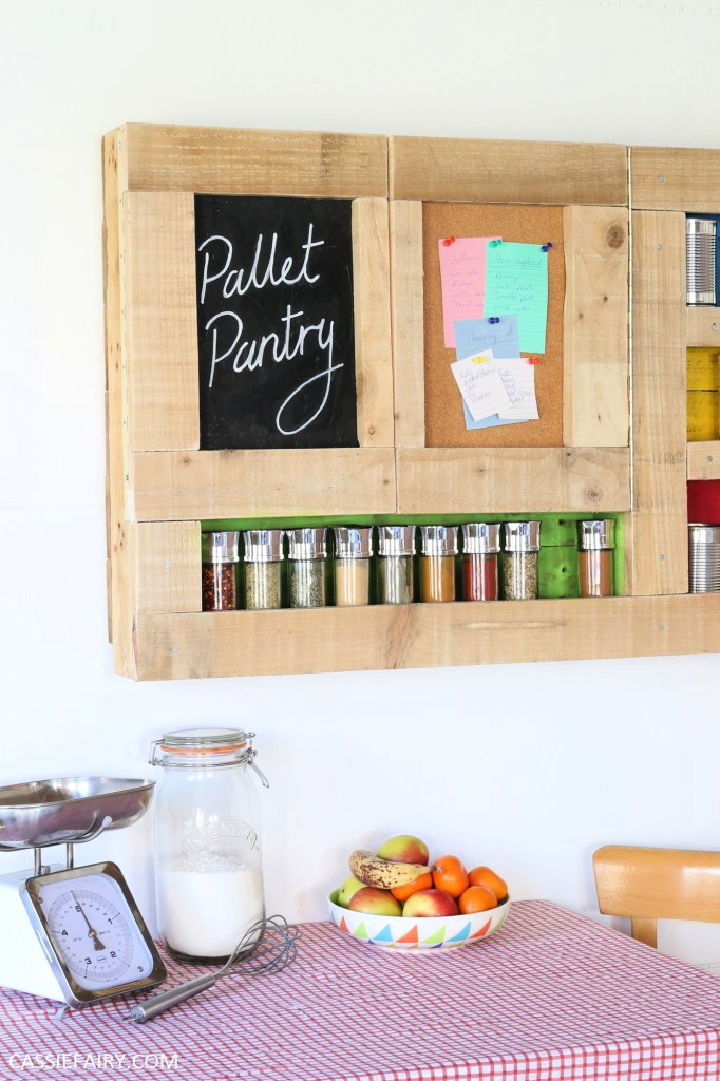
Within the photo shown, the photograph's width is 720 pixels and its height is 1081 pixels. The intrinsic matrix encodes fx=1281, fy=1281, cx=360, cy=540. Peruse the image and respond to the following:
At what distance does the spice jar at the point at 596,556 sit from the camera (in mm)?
2279

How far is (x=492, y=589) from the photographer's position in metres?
2.23

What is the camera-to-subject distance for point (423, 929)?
6.73 ft

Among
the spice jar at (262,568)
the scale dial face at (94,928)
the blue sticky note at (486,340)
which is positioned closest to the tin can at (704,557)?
the blue sticky note at (486,340)

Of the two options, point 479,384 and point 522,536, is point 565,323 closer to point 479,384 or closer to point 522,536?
point 479,384

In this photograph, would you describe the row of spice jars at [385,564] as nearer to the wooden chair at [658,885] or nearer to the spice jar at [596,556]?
the spice jar at [596,556]

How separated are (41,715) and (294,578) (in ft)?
1.61

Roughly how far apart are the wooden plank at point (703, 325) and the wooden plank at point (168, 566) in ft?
3.15

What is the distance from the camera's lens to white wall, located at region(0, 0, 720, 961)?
2170 millimetres

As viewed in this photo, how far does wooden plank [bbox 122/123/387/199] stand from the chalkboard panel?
3 centimetres

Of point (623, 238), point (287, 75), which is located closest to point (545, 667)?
point (623, 238)

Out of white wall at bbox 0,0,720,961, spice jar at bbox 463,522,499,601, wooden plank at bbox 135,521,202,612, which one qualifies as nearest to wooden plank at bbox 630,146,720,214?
white wall at bbox 0,0,720,961

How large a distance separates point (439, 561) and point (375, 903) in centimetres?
58

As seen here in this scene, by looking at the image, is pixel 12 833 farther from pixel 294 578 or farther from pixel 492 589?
pixel 492 589

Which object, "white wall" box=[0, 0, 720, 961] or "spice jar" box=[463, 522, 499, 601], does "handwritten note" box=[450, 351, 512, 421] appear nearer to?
"spice jar" box=[463, 522, 499, 601]
